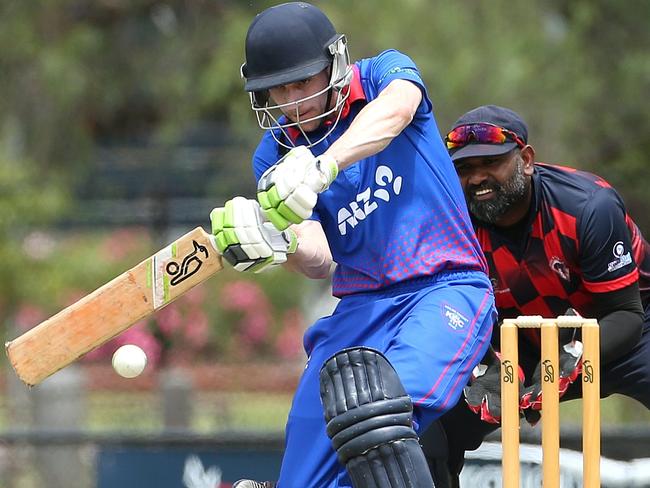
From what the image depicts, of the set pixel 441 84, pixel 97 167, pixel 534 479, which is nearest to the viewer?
pixel 534 479

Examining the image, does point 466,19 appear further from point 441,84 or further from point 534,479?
point 534,479

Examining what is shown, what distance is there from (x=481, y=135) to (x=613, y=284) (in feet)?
1.99

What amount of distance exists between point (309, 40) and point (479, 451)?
2.51 m

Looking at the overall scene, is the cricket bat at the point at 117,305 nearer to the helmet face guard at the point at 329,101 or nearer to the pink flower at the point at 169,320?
the helmet face guard at the point at 329,101

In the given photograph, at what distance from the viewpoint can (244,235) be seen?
2914 millimetres

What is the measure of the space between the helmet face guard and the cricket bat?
1.27 feet

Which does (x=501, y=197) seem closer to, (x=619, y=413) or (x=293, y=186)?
(x=293, y=186)

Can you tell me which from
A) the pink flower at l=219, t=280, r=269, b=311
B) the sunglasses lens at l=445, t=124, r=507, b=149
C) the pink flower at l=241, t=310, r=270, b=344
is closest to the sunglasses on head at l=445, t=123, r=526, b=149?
the sunglasses lens at l=445, t=124, r=507, b=149

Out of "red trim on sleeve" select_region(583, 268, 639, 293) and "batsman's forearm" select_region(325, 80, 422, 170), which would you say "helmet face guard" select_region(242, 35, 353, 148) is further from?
"red trim on sleeve" select_region(583, 268, 639, 293)

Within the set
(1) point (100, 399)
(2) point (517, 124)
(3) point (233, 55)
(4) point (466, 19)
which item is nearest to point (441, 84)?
(4) point (466, 19)

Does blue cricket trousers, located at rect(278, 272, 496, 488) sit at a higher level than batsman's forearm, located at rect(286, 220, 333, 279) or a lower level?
lower

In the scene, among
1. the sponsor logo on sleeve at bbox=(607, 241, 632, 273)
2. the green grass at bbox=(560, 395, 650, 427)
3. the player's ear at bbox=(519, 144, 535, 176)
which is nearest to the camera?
the sponsor logo on sleeve at bbox=(607, 241, 632, 273)

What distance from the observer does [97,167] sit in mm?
12828

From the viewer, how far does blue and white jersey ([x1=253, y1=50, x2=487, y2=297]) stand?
10.4 feet
